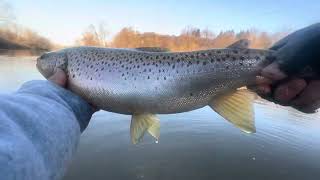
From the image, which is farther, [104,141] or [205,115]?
[205,115]

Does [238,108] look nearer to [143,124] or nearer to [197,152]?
[143,124]

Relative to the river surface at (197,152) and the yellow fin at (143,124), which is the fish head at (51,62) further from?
the river surface at (197,152)

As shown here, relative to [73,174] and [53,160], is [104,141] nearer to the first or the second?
[73,174]

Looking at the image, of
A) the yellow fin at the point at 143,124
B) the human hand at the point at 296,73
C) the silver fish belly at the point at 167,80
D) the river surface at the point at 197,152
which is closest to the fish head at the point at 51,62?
the silver fish belly at the point at 167,80

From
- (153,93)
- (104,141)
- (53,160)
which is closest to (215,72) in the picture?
(153,93)

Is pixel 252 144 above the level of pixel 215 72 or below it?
below

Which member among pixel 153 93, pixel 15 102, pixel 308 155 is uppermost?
pixel 15 102

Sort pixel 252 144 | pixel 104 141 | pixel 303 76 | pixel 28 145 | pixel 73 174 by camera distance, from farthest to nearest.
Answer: pixel 252 144
pixel 104 141
pixel 73 174
pixel 303 76
pixel 28 145

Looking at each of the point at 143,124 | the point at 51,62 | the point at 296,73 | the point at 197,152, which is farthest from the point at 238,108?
the point at 197,152
